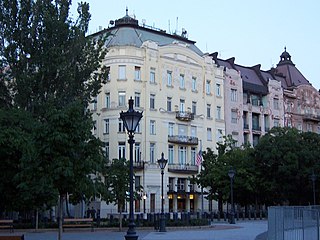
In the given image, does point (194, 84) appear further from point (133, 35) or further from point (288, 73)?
point (288, 73)

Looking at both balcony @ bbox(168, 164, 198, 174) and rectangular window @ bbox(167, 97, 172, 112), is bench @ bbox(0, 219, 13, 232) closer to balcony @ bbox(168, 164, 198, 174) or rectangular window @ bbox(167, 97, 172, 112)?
balcony @ bbox(168, 164, 198, 174)

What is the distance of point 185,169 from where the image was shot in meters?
63.0

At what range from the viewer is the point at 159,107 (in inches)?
2450

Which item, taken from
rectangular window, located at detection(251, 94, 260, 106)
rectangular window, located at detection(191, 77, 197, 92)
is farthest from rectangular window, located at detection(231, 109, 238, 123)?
rectangular window, located at detection(191, 77, 197, 92)

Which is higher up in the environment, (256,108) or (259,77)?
(259,77)

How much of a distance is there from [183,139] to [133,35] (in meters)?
13.4

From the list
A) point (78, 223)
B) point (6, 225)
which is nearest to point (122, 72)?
point (78, 223)

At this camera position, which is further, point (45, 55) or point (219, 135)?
point (219, 135)

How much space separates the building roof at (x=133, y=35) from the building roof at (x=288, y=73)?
23.6m

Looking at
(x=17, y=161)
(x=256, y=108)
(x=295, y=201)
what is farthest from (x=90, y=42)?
(x=256, y=108)

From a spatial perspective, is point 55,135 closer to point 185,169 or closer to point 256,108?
point 185,169

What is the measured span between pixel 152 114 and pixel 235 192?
502 inches

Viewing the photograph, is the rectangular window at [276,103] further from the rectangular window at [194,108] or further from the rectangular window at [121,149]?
the rectangular window at [121,149]

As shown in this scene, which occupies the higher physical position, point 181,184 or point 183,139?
point 183,139
